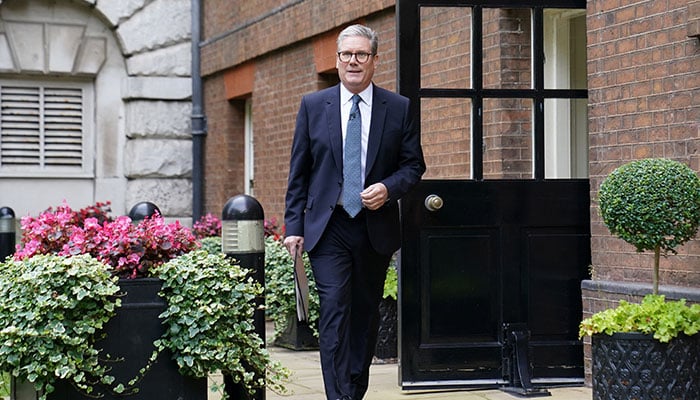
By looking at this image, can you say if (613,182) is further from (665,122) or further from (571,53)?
(571,53)

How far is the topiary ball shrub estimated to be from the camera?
17.4 ft

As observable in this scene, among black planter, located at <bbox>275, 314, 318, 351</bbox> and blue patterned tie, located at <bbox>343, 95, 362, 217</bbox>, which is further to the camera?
black planter, located at <bbox>275, 314, 318, 351</bbox>

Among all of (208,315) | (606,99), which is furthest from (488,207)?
(208,315)

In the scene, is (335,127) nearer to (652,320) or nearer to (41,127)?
(652,320)

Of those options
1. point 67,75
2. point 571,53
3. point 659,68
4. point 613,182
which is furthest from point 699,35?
point 67,75

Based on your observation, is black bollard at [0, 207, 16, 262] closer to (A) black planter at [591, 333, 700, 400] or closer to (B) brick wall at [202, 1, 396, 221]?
(B) brick wall at [202, 1, 396, 221]

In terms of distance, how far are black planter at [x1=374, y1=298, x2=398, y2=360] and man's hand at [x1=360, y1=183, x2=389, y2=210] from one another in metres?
3.25

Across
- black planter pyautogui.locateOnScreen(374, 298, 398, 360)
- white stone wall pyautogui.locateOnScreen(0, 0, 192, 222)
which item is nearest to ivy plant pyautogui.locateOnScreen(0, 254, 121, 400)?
black planter pyautogui.locateOnScreen(374, 298, 398, 360)

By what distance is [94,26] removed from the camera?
1517cm

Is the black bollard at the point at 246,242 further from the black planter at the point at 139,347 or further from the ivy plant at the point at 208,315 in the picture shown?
the black planter at the point at 139,347

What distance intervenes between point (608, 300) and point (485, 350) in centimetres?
79

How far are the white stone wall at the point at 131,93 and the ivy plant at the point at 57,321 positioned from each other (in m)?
9.85

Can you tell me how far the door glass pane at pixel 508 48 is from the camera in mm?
7113

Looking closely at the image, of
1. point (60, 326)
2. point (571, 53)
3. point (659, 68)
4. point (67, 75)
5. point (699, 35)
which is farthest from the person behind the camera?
point (67, 75)
